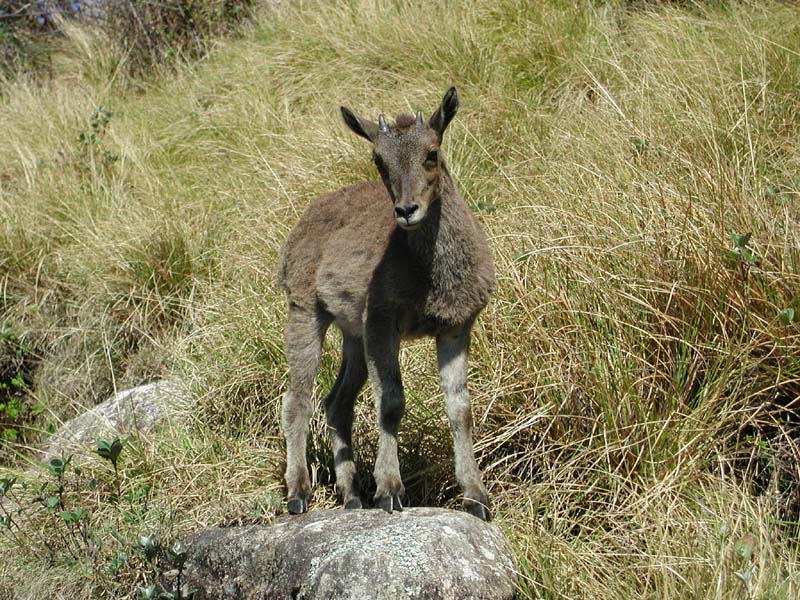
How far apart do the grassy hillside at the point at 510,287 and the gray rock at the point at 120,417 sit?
21cm

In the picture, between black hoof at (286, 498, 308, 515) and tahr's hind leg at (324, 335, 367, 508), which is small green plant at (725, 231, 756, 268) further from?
black hoof at (286, 498, 308, 515)

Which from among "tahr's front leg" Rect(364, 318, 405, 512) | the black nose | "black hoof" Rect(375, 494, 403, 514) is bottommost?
"black hoof" Rect(375, 494, 403, 514)

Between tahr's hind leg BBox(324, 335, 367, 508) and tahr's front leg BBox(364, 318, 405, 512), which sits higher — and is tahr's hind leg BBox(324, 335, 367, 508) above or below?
below

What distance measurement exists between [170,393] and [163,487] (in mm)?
1048

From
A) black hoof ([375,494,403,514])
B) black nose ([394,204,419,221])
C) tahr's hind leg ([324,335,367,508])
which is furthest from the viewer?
tahr's hind leg ([324,335,367,508])

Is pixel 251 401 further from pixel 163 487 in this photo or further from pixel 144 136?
pixel 144 136

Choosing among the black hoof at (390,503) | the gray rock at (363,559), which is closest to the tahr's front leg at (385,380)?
the black hoof at (390,503)

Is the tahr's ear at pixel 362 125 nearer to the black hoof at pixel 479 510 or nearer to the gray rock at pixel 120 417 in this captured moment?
the black hoof at pixel 479 510

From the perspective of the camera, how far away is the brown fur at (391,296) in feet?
15.2

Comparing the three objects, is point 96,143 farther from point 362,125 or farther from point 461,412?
point 461,412

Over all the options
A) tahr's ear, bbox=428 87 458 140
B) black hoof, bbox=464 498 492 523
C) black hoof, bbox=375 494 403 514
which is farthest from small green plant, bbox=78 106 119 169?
black hoof, bbox=464 498 492 523

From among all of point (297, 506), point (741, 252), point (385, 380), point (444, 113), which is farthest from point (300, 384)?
point (741, 252)

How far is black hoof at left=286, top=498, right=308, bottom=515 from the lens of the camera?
5105mm

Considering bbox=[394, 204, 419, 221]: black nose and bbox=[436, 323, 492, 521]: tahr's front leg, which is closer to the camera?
bbox=[394, 204, 419, 221]: black nose
